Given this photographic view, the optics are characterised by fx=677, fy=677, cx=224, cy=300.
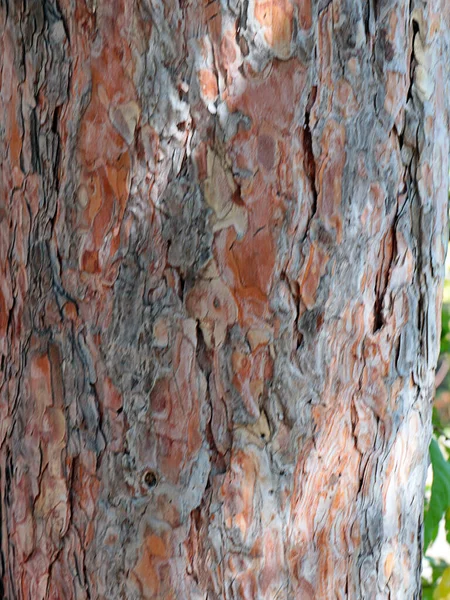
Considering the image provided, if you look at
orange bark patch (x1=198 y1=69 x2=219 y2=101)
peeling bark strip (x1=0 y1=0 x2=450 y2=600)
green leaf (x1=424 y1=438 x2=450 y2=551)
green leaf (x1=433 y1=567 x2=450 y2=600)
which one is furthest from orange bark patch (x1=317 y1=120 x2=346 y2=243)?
green leaf (x1=433 y1=567 x2=450 y2=600)

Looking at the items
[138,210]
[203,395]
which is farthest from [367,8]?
[203,395]

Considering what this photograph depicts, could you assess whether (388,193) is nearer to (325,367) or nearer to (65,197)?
(325,367)

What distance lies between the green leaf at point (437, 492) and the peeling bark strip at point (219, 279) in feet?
0.98

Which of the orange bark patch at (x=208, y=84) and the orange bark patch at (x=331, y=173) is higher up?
the orange bark patch at (x=208, y=84)

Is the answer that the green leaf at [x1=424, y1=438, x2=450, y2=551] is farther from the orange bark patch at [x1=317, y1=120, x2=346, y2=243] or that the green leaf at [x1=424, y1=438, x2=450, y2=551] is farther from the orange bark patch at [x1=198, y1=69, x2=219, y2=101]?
the orange bark patch at [x1=198, y1=69, x2=219, y2=101]

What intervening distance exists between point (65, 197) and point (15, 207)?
78 millimetres

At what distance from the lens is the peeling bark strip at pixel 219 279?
61 cm

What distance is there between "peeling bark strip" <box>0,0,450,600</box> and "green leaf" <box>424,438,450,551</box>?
298 millimetres

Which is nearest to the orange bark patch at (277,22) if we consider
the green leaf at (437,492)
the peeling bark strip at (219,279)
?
the peeling bark strip at (219,279)

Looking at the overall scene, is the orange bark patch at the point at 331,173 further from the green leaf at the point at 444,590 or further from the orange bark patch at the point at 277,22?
the green leaf at the point at 444,590

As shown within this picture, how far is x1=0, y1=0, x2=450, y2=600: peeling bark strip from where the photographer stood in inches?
24.2

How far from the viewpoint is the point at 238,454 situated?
0.65 meters

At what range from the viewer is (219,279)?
629 millimetres

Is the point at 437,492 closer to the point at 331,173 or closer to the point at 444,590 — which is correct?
the point at 444,590
